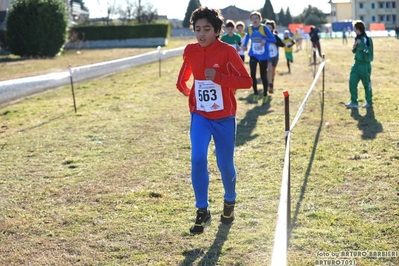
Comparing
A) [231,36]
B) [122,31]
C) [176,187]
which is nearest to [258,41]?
[231,36]

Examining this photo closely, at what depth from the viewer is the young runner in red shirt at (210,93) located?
4.52 metres

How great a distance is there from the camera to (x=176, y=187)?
6.22 meters

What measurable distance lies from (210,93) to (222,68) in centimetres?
23

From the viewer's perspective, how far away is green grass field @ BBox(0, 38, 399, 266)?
443 cm

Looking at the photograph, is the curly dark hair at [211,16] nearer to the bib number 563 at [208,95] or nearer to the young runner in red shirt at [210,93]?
the young runner in red shirt at [210,93]

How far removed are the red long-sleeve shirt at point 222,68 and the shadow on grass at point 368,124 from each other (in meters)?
4.44

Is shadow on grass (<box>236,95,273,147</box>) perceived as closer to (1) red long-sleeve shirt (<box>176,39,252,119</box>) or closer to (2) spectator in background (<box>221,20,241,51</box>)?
(2) spectator in background (<box>221,20,241,51</box>)

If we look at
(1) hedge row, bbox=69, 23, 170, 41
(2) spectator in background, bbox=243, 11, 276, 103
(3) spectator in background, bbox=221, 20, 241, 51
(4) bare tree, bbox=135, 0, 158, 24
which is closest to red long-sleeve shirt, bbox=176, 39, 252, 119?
(2) spectator in background, bbox=243, 11, 276, 103

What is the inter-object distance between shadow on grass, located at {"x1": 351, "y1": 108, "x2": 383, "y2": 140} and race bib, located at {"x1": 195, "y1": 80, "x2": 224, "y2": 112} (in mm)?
4505

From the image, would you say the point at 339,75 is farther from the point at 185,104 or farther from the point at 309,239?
the point at 309,239

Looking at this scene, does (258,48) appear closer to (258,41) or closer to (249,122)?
(258,41)

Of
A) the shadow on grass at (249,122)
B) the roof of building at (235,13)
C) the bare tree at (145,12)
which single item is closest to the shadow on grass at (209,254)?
the shadow on grass at (249,122)

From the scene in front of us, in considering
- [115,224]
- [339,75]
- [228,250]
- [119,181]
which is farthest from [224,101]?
[339,75]

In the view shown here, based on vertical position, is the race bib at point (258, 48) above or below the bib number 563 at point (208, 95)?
above
